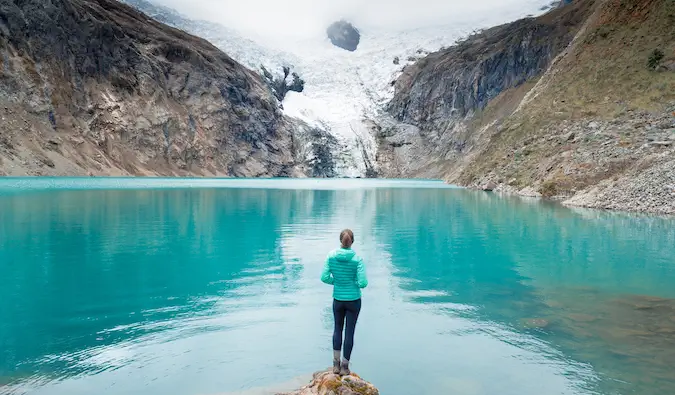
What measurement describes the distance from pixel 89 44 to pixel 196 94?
26020mm

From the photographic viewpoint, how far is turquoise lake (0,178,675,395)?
25.0ft

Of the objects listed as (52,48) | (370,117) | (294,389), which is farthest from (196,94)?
(294,389)

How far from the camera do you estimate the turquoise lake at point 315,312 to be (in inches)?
300

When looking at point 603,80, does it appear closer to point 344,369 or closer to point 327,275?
point 327,275

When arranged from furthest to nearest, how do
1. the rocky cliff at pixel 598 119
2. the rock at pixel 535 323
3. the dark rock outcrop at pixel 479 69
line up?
the dark rock outcrop at pixel 479 69 < the rocky cliff at pixel 598 119 < the rock at pixel 535 323

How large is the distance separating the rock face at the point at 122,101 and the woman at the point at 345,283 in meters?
81.5

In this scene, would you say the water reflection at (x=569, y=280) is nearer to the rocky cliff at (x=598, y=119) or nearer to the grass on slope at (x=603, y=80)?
the rocky cliff at (x=598, y=119)

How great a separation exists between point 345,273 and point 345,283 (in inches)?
6.0

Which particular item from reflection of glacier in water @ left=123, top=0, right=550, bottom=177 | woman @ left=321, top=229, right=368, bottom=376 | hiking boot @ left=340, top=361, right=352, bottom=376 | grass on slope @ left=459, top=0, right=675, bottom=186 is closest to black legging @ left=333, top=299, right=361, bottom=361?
woman @ left=321, top=229, right=368, bottom=376

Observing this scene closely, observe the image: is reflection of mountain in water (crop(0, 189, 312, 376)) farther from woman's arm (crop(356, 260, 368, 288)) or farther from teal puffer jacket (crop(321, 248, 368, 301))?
woman's arm (crop(356, 260, 368, 288))

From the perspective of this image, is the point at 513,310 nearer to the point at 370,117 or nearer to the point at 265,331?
the point at 265,331

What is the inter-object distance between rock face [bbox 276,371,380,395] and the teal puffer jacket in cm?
106

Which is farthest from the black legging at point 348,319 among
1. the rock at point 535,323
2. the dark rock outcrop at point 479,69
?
the dark rock outcrop at point 479,69

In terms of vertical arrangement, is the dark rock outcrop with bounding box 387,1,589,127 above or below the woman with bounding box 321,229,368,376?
above
